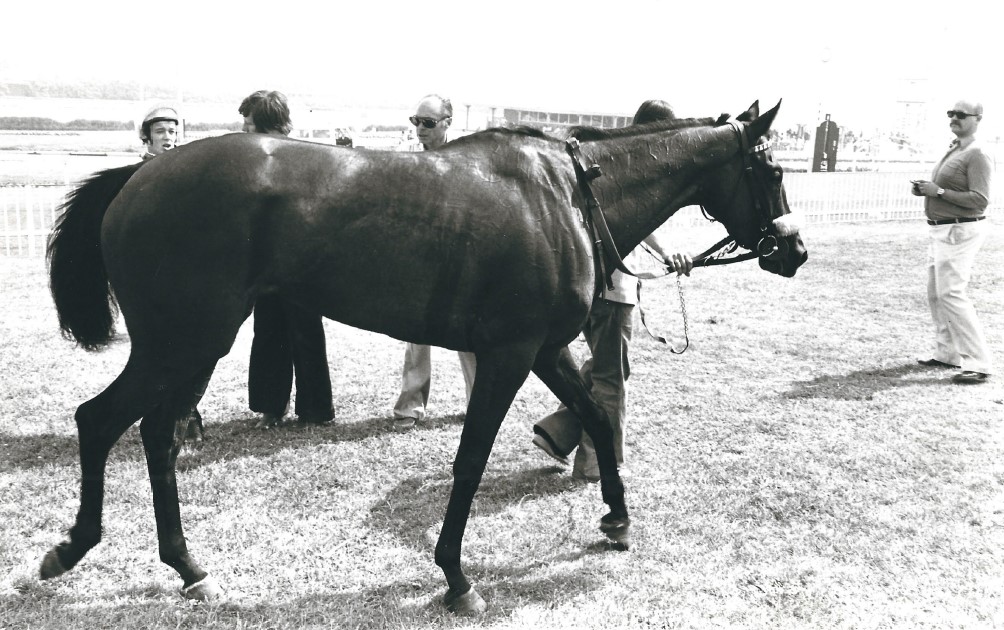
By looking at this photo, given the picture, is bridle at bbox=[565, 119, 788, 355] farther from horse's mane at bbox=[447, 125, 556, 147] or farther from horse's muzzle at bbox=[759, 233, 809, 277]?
horse's mane at bbox=[447, 125, 556, 147]

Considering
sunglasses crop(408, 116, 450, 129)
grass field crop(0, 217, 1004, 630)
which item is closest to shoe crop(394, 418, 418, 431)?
grass field crop(0, 217, 1004, 630)

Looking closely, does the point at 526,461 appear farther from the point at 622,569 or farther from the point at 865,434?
the point at 865,434

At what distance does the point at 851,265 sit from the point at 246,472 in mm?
11284

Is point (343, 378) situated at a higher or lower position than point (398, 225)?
lower

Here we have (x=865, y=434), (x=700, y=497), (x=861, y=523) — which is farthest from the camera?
(x=865, y=434)

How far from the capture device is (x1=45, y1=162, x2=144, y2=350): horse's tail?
3395mm

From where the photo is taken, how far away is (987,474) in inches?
196

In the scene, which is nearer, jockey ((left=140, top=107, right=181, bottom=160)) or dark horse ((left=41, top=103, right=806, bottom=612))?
dark horse ((left=41, top=103, right=806, bottom=612))

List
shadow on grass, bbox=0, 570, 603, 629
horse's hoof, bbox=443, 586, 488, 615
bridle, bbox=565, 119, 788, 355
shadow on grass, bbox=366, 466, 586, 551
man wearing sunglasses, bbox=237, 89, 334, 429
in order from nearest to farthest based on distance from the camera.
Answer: shadow on grass, bbox=0, 570, 603, 629 → horse's hoof, bbox=443, 586, 488, 615 → bridle, bbox=565, 119, 788, 355 → shadow on grass, bbox=366, 466, 586, 551 → man wearing sunglasses, bbox=237, 89, 334, 429

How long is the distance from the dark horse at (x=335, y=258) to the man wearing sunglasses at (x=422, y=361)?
2.19 meters

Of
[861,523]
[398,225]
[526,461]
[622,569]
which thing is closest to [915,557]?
[861,523]

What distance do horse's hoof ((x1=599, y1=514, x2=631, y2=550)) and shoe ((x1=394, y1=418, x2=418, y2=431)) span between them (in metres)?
2.10

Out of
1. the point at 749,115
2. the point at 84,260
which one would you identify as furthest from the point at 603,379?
the point at 84,260

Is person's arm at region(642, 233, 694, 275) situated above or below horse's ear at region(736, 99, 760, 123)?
below
